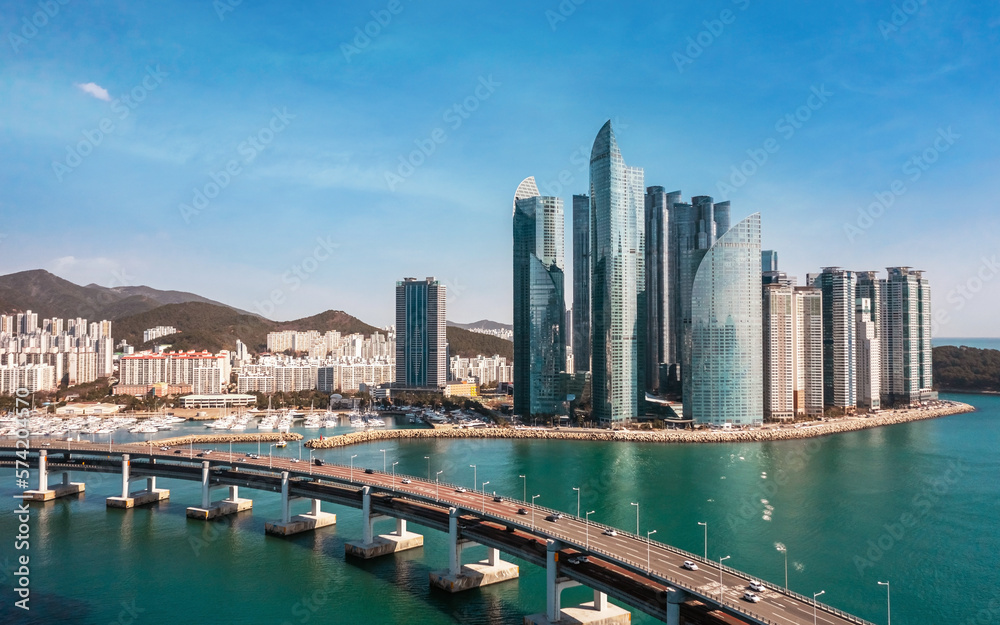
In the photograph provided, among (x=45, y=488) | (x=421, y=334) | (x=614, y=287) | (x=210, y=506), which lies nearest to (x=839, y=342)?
(x=614, y=287)

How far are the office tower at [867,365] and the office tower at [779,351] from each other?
7.95 m

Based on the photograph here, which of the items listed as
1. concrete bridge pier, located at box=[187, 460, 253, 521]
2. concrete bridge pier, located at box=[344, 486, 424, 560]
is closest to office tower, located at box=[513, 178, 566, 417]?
concrete bridge pier, located at box=[187, 460, 253, 521]

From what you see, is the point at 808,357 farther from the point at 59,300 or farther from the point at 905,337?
the point at 59,300

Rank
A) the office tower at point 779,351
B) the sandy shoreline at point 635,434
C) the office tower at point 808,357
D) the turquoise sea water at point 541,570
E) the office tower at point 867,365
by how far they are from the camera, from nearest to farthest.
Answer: the turquoise sea water at point 541,570, the sandy shoreline at point 635,434, the office tower at point 779,351, the office tower at point 808,357, the office tower at point 867,365

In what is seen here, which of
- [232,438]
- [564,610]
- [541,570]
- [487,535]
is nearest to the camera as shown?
[564,610]

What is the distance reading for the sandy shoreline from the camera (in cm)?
3194

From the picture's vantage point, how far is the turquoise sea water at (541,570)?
11.9 metres

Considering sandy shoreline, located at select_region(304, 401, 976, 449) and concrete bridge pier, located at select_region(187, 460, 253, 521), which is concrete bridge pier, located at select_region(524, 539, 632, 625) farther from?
sandy shoreline, located at select_region(304, 401, 976, 449)

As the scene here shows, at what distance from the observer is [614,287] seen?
35.9 metres

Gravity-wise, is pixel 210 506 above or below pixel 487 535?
below

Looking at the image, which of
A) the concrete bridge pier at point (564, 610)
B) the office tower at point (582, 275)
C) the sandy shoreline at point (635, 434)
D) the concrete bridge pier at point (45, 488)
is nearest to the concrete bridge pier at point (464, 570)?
the concrete bridge pier at point (564, 610)

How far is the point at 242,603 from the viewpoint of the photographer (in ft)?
39.9

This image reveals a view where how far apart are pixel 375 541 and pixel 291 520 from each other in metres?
2.88

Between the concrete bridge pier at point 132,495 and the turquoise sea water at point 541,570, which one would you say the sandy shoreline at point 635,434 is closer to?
the turquoise sea water at point 541,570
